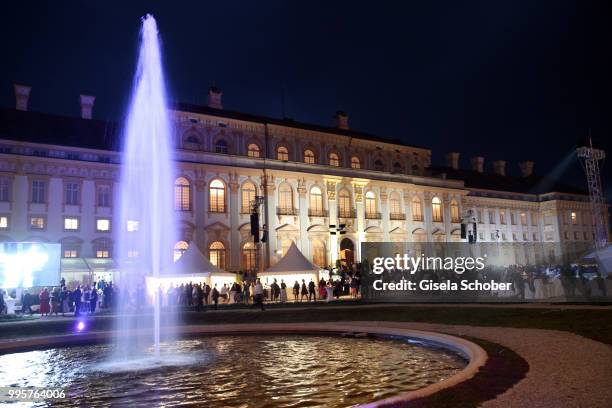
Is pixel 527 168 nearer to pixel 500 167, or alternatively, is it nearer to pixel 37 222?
pixel 500 167

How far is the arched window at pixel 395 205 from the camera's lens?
5409cm

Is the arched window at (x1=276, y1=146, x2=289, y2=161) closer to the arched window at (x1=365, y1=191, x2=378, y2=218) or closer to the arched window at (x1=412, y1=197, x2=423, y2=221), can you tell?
the arched window at (x1=365, y1=191, x2=378, y2=218)

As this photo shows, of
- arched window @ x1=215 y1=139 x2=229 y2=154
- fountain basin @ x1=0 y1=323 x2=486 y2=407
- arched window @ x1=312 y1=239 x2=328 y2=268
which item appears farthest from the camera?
arched window @ x1=312 y1=239 x2=328 y2=268

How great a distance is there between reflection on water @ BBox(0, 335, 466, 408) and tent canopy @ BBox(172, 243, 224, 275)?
602 inches

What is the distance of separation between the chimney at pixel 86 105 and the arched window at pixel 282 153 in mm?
16846

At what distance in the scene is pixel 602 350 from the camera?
432 inches

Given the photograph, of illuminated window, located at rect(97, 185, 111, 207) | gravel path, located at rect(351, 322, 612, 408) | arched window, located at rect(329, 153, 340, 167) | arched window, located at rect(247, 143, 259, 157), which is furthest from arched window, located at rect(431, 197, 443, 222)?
gravel path, located at rect(351, 322, 612, 408)

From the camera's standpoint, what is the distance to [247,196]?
148ft

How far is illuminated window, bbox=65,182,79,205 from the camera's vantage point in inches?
1467

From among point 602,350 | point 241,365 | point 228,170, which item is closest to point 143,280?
point 228,170

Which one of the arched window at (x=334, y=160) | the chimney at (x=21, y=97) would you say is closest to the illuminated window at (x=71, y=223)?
the chimney at (x=21, y=97)

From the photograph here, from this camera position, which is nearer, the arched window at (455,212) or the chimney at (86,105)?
the chimney at (86,105)

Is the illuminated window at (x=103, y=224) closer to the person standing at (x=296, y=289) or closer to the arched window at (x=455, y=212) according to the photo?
the person standing at (x=296, y=289)

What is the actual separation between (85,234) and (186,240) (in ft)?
Answer: 24.7
